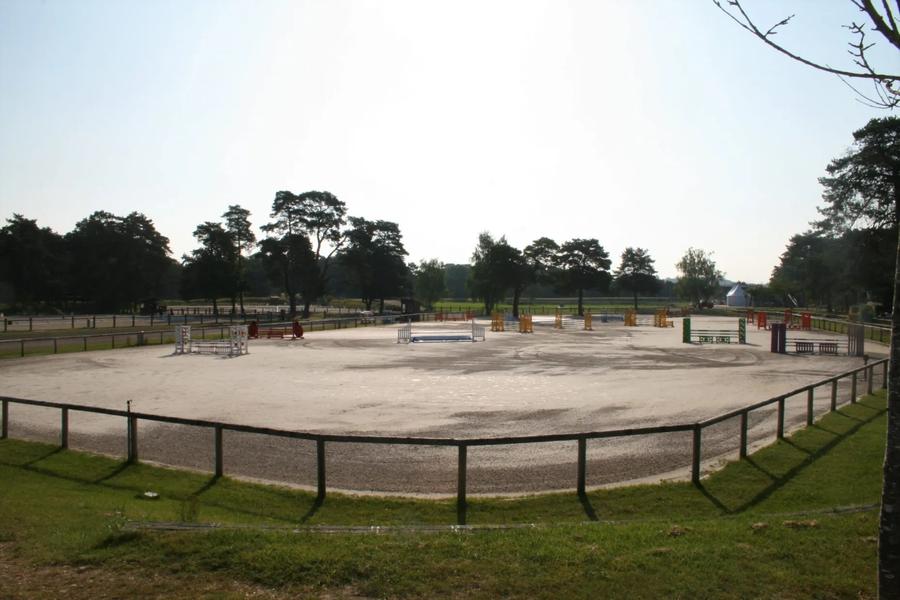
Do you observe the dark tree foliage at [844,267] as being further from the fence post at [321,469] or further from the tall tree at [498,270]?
the fence post at [321,469]

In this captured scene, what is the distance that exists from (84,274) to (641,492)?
277 ft

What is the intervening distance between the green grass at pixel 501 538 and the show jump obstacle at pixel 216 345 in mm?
22250

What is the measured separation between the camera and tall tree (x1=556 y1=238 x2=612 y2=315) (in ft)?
309

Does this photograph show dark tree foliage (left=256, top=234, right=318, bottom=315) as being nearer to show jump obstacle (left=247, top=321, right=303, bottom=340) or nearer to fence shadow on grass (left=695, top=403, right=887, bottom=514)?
show jump obstacle (left=247, top=321, right=303, bottom=340)

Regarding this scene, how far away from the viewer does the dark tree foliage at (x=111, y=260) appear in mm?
77938

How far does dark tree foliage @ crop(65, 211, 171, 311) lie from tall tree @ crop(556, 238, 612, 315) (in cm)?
5675

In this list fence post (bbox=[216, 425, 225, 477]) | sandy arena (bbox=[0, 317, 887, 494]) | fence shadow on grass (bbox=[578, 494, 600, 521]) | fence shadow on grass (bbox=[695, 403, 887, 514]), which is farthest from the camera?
sandy arena (bbox=[0, 317, 887, 494])

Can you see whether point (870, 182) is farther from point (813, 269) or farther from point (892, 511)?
point (892, 511)

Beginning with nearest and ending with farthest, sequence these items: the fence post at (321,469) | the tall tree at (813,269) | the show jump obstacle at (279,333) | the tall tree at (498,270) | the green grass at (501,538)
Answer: the green grass at (501,538)
the fence post at (321,469)
the show jump obstacle at (279,333)
the tall tree at (813,269)
the tall tree at (498,270)

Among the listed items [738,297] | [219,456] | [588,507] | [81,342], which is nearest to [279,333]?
[81,342]

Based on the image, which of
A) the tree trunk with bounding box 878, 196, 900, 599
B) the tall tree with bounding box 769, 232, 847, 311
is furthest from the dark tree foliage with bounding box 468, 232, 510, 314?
the tree trunk with bounding box 878, 196, 900, 599

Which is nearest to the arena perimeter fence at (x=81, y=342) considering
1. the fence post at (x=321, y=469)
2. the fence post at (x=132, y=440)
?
the fence post at (x=132, y=440)

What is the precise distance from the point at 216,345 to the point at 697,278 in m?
94.6

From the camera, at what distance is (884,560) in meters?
3.57
